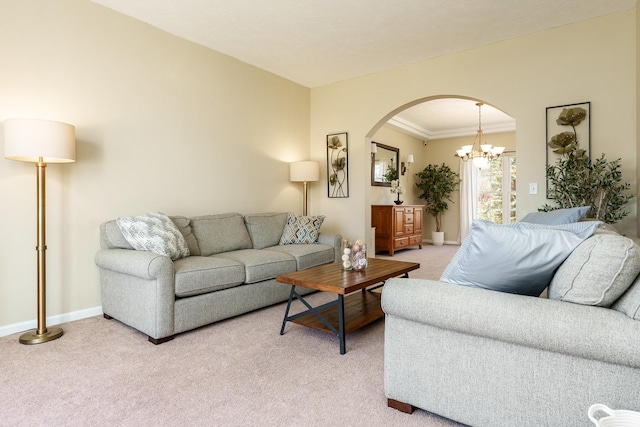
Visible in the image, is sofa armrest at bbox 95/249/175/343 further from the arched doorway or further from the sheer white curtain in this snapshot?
the sheer white curtain

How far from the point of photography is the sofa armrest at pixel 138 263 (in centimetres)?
243

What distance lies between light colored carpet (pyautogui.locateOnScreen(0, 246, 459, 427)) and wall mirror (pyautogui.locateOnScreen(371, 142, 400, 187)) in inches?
176

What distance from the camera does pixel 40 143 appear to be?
7.82 feet

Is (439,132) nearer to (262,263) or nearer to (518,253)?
(262,263)

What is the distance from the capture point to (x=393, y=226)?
6562mm

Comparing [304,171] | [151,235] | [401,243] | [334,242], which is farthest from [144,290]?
[401,243]

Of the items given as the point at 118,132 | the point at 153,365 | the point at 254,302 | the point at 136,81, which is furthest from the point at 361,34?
the point at 153,365

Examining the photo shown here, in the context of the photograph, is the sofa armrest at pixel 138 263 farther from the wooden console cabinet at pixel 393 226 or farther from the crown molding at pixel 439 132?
the crown molding at pixel 439 132

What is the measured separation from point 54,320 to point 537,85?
482 cm

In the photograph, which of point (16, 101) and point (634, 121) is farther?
point (634, 121)

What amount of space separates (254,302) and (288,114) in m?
2.82

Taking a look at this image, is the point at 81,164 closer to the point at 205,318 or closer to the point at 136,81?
the point at 136,81

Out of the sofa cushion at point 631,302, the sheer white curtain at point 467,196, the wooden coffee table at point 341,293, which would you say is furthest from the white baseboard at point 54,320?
the sheer white curtain at point 467,196

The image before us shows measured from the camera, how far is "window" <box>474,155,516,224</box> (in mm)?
7555
